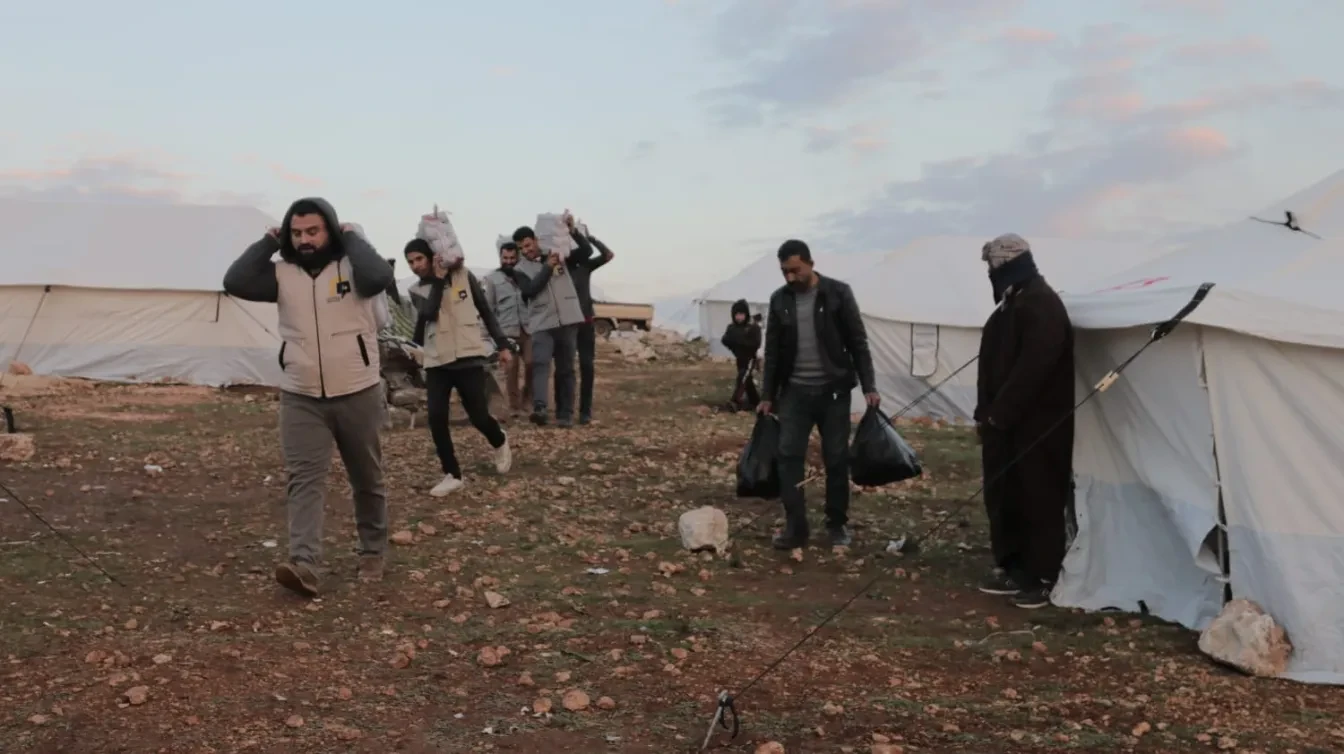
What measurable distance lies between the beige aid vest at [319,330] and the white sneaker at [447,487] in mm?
2634

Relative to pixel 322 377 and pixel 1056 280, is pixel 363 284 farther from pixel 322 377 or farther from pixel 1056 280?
pixel 1056 280

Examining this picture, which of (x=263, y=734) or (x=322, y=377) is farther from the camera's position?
(x=322, y=377)

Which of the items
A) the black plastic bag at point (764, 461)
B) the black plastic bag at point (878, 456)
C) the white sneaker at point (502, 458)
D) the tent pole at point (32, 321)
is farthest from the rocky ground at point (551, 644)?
the tent pole at point (32, 321)

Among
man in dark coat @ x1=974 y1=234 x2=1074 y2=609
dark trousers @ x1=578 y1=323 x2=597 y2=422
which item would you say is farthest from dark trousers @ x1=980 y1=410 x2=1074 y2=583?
dark trousers @ x1=578 y1=323 x2=597 y2=422

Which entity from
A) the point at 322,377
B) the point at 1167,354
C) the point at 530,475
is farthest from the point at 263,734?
the point at 530,475

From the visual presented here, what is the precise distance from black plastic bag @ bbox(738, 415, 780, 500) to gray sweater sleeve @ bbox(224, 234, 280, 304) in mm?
2860

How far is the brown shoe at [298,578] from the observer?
5203 mm

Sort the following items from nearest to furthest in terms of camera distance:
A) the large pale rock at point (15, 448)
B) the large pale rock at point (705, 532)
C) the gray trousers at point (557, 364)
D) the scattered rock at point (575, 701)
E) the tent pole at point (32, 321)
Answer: the scattered rock at point (575, 701) < the large pale rock at point (705, 532) < the large pale rock at point (15, 448) < the gray trousers at point (557, 364) < the tent pole at point (32, 321)

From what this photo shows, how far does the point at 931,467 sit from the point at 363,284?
646cm

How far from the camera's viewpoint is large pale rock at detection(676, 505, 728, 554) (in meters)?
6.57

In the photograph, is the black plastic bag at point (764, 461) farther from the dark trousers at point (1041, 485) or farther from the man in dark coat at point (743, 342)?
the man in dark coat at point (743, 342)

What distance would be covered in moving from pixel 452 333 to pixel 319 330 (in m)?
2.27

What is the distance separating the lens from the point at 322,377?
17.3 feet

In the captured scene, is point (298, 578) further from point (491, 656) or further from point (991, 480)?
point (991, 480)
